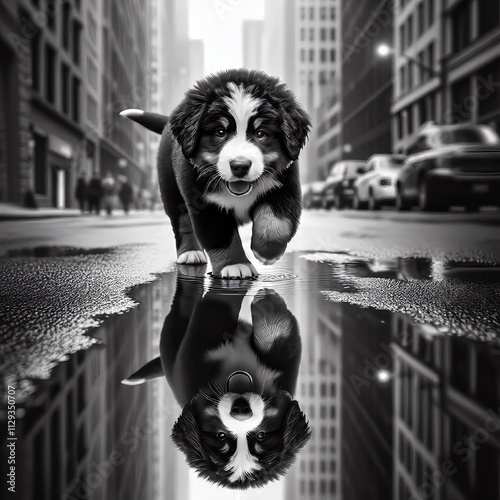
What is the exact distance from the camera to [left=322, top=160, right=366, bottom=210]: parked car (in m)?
23.9

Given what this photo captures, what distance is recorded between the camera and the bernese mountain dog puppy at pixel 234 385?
1.37 m

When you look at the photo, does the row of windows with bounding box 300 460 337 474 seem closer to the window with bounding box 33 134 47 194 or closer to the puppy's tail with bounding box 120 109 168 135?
the puppy's tail with bounding box 120 109 168 135

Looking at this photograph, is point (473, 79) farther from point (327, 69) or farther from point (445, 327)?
point (327, 69)

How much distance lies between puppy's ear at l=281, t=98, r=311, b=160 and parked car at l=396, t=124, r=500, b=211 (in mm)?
10227

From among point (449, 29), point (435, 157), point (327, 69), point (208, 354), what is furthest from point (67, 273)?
point (327, 69)

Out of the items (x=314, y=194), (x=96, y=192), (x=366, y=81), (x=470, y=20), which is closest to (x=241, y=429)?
(x=96, y=192)

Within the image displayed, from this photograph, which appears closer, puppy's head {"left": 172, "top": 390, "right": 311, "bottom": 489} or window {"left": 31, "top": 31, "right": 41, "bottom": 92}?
puppy's head {"left": 172, "top": 390, "right": 311, "bottom": 489}

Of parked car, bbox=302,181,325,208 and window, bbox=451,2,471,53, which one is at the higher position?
window, bbox=451,2,471,53

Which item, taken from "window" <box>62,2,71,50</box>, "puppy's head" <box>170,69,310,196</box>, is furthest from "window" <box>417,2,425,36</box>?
"puppy's head" <box>170,69,310,196</box>

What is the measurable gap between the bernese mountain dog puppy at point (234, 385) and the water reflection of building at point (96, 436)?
0.05m

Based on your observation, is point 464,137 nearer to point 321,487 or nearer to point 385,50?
point 321,487

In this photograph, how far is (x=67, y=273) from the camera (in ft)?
15.6

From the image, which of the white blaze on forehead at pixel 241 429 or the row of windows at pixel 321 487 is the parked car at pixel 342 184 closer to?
the white blaze on forehead at pixel 241 429

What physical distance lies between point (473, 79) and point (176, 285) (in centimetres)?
2692
